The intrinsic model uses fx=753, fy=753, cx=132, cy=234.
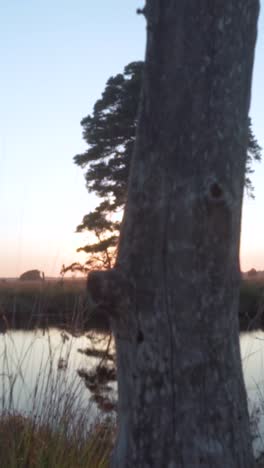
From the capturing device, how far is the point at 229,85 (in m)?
1.88

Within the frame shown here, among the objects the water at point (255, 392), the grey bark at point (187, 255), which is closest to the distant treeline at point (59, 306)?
the water at point (255, 392)

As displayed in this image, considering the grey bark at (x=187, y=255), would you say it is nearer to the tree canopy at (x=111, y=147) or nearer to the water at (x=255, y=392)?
the water at (x=255, y=392)

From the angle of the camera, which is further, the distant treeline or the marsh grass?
the distant treeline

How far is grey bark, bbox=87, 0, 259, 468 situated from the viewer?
1.84m

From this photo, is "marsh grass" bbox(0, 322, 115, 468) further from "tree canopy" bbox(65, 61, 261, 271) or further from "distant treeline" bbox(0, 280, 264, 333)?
"tree canopy" bbox(65, 61, 261, 271)

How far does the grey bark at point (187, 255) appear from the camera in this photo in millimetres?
1837

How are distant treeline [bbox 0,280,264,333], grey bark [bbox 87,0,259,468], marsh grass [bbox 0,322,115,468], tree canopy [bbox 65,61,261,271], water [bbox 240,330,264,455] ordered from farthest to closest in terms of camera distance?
1. tree canopy [bbox 65,61,261,271]
2. distant treeline [bbox 0,280,264,333]
3. water [bbox 240,330,264,455]
4. marsh grass [bbox 0,322,115,468]
5. grey bark [bbox 87,0,259,468]

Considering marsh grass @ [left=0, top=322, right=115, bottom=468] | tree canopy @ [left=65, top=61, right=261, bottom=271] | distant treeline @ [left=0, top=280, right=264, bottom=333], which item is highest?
tree canopy @ [left=65, top=61, right=261, bottom=271]

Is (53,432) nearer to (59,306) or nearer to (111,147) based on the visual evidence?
(59,306)

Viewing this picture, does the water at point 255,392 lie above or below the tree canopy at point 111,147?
below

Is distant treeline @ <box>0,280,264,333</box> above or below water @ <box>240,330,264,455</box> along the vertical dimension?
above

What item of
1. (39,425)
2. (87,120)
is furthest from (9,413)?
(87,120)

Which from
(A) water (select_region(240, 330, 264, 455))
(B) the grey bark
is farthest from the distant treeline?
(B) the grey bark

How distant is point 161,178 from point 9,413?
82.7 inches
